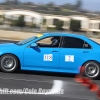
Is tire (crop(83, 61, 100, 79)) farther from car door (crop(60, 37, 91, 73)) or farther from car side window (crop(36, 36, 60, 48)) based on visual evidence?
car side window (crop(36, 36, 60, 48))

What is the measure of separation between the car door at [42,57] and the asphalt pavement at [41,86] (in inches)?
12.6

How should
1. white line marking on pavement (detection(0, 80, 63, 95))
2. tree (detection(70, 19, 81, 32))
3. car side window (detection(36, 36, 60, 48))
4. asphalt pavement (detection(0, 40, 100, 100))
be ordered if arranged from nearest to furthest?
asphalt pavement (detection(0, 40, 100, 100)) < white line marking on pavement (detection(0, 80, 63, 95)) < car side window (detection(36, 36, 60, 48)) < tree (detection(70, 19, 81, 32))

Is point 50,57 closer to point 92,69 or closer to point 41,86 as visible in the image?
point 92,69

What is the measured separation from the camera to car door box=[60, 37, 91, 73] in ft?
32.2

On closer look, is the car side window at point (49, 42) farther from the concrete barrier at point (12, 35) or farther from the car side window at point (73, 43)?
the concrete barrier at point (12, 35)

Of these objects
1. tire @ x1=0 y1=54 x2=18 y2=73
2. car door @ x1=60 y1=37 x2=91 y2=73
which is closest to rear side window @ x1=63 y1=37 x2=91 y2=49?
car door @ x1=60 y1=37 x2=91 y2=73

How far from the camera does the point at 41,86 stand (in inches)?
331

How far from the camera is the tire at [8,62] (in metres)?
9.83

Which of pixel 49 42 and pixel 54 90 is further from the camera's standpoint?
pixel 49 42

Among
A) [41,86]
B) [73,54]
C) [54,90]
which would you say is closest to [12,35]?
[73,54]

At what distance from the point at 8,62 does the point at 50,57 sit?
1191 millimetres

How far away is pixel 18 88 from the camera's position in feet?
26.1

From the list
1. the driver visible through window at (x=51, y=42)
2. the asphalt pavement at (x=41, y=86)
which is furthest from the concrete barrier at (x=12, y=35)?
the driver visible through window at (x=51, y=42)

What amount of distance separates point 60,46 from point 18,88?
2431 millimetres
